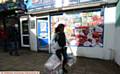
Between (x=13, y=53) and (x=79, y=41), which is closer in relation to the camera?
(x=79, y=41)

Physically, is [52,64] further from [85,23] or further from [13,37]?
[13,37]

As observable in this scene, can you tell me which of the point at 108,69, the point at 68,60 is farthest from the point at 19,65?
the point at 108,69

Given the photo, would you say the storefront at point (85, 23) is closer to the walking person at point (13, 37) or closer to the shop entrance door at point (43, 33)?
the shop entrance door at point (43, 33)

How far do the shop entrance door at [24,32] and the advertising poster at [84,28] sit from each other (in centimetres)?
369

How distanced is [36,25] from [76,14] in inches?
139

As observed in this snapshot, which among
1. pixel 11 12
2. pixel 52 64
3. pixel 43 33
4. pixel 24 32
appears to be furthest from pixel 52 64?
pixel 11 12

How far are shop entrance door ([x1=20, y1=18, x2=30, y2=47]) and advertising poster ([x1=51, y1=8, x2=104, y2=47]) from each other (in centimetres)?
369

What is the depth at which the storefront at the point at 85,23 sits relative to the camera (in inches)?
394

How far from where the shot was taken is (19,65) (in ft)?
30.6

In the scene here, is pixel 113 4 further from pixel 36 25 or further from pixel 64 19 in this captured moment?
pixel 36 25

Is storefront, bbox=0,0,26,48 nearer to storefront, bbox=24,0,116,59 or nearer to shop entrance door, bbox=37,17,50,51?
shop entrance door, bbox=37,17,50,51

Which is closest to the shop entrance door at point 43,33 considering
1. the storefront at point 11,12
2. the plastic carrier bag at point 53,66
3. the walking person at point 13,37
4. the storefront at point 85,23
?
the storefront at point 85,23

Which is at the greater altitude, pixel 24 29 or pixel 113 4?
pixel 113 4

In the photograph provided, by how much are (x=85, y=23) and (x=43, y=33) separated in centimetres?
365
